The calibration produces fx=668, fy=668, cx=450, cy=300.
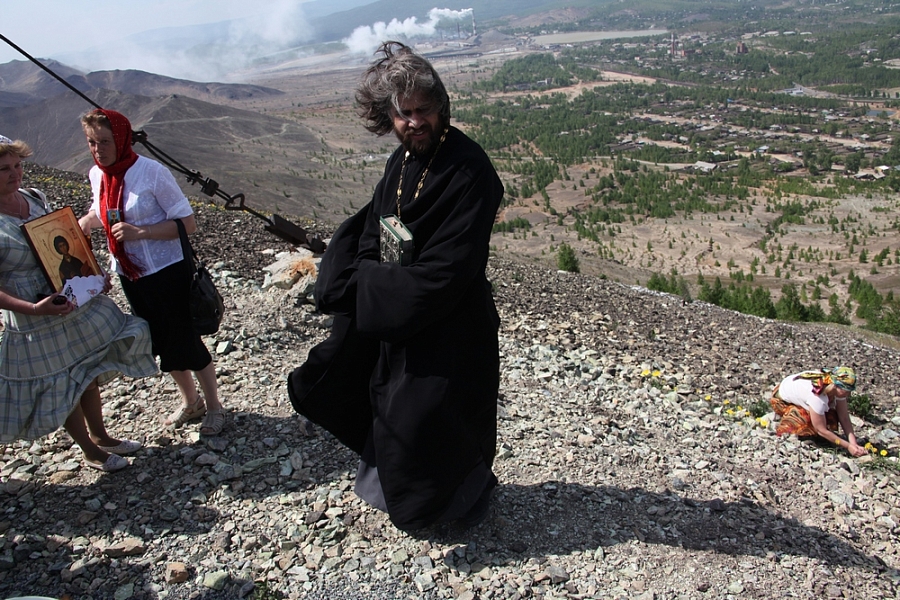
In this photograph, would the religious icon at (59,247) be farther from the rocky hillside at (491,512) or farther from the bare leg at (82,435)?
the rocky hillside at (491,512)

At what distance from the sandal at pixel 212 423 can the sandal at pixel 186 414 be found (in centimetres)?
9

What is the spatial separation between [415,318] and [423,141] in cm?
57

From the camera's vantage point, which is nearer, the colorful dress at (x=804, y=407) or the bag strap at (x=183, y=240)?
the bag strap at (x=183, y=240)

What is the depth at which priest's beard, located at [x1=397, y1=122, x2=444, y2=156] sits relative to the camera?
2.14 metres

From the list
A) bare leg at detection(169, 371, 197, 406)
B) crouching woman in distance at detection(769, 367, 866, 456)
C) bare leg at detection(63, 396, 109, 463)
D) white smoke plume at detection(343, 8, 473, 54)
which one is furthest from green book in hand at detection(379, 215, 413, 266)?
white smoke plume at detection(343, 8, 473, 54)

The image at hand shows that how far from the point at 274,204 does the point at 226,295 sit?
1937cm

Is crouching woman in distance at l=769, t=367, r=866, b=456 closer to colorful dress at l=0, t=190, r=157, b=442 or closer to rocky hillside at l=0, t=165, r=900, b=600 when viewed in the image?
rocky hillside at l=0, t=165, r=900, b=600

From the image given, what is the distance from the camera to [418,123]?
2.12 meters

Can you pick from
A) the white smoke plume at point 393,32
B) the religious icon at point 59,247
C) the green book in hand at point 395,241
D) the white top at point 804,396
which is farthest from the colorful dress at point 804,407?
the white smoke plume at point 393,32

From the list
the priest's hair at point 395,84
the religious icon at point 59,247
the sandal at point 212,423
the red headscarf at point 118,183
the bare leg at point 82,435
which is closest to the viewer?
the priest's hair at point 395,84

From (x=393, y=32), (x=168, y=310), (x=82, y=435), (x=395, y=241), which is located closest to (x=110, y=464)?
(x=82, y=435)

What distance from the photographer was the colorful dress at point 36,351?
2.41 m

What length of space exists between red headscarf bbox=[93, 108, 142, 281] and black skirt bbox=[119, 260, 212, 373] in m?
0.08

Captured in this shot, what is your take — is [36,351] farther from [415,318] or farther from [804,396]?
[804,396]
